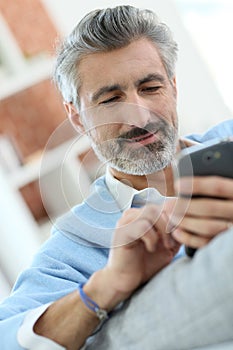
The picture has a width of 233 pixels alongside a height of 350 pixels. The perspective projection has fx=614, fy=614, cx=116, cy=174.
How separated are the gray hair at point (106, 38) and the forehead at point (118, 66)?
0.01m

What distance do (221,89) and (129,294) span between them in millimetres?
1926

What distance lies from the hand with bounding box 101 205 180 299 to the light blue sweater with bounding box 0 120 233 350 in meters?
0.11

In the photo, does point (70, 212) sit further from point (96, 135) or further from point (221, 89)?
point (221, 89)

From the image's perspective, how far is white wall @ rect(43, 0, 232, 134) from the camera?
2.38 metres

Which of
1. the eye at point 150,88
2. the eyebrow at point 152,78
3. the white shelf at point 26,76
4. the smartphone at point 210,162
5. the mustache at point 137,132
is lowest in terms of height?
the smartphone at point 210,162

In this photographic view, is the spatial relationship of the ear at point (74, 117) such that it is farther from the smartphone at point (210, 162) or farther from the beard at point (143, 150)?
the smartphone at point (210, 162)

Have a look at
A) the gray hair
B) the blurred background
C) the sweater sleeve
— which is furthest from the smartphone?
the blurred background

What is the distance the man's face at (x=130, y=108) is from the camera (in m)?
0.81

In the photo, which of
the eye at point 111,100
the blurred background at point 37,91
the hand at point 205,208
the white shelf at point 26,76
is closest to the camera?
the hand at point 205,208

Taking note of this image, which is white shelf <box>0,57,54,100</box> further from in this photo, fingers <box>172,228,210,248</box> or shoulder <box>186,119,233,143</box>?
fingers <box>172,228,210,248</box>

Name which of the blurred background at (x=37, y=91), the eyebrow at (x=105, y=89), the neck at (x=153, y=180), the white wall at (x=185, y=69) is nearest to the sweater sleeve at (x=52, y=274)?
the neck at (x=153, y=180)

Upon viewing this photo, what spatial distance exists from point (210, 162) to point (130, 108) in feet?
1.08

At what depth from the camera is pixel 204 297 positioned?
22.1 inches

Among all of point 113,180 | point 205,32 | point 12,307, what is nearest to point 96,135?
point 113,180
